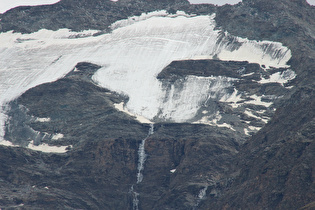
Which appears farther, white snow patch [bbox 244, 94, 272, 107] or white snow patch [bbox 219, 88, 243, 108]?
white snow patch [bbox 219, 88, 243, 108]

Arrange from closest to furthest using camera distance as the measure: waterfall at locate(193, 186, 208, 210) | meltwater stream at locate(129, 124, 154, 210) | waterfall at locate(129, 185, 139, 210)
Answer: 1. waterfall at locate(193, 186, 208, 210)
2. waterfall at locate(129, 185, 139, 210)
3. meltwater stream at locate(129, 124, 154, 210)

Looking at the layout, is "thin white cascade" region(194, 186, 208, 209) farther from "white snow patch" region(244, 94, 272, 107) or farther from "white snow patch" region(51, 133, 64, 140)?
"white snow patch" region(51, 133, 64, 140)

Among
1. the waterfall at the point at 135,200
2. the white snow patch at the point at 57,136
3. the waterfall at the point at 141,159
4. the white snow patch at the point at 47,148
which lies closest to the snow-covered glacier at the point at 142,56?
the white snow patch at the point at 47,148

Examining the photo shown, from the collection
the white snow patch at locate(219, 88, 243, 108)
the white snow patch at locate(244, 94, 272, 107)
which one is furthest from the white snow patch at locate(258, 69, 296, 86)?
the white snow patch at locate(219, 88, 243, 108)

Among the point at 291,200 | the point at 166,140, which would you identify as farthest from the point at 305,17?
the point at 291,200

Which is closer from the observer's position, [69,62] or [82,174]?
[82,174]

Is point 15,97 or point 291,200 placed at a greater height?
point 291,200

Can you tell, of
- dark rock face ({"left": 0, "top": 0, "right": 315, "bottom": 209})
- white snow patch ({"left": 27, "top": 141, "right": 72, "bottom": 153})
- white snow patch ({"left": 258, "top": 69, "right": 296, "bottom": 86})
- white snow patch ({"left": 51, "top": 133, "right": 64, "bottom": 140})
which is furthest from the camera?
white snow patch ({"left": 258, "top": 69, "right": 296, "bottom": 86})

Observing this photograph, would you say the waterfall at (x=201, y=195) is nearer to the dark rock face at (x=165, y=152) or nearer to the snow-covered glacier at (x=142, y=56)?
the dark rock face at (x=165, y=152)

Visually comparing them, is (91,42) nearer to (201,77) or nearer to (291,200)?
(201,77)
